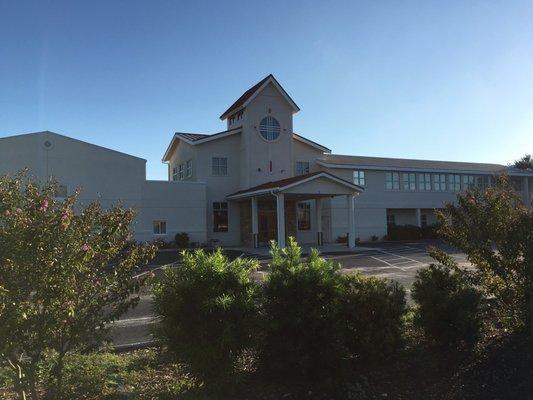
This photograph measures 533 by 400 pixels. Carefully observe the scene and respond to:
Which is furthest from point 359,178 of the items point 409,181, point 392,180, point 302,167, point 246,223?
point 246,223

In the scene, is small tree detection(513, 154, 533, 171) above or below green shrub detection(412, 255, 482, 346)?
above

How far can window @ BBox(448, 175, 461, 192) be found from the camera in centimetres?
4119

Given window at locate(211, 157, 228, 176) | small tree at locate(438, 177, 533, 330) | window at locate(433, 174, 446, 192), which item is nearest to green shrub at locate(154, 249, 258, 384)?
small tree at locate(438, 177, 533, 330)

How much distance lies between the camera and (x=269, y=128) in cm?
3312

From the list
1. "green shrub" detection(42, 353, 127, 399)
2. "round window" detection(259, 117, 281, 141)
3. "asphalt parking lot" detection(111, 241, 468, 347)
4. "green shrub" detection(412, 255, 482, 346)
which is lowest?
"asphalt parking lot" detection(111, 241, 468, 347)

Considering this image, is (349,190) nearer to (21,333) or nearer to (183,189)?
(183,189)

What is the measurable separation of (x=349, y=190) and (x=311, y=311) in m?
25.0

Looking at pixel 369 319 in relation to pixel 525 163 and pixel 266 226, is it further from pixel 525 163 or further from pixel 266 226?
pixel 525 163

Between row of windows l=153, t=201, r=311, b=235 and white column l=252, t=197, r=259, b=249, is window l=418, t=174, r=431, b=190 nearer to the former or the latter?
row of windows l=153, t=201, r=311, b=235

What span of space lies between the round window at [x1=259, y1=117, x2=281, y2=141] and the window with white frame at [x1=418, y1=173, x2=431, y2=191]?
13.6 meters

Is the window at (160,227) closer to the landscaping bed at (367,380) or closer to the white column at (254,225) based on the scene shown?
the white column at (254,225)

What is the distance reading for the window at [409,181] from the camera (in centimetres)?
3928

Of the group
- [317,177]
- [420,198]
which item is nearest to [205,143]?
[317,177]

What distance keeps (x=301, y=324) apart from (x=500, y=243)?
3.39 m
